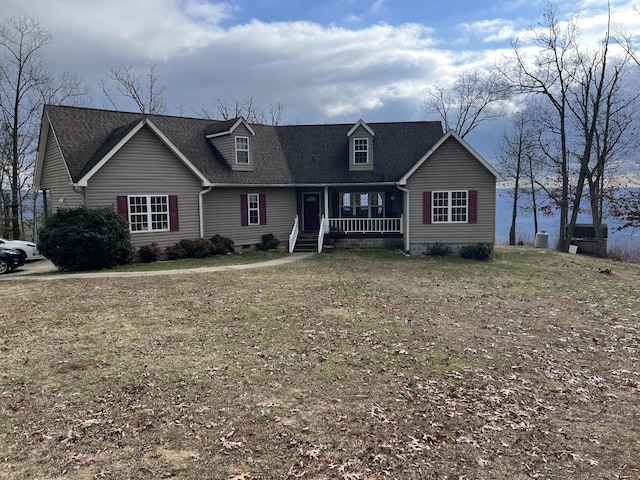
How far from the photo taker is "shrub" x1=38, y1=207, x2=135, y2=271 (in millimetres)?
17344

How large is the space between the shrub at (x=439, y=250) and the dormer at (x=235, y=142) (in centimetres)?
1079

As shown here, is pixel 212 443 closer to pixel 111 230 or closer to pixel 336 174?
pixel 111 230

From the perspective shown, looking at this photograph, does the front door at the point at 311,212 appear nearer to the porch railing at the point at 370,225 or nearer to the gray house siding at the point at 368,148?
the porch railing at the point at 370,225

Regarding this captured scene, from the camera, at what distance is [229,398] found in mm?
6551

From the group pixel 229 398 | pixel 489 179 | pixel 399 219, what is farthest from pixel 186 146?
pixel 229 398

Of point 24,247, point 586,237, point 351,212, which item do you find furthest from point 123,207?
point 586,237

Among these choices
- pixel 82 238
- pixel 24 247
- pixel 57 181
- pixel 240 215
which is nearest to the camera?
pixel 82 238

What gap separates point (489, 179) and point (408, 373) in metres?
17.8

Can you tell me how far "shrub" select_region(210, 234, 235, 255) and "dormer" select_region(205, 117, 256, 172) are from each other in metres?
4.08

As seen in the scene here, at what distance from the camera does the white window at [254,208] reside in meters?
24.3

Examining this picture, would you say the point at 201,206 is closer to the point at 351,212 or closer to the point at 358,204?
the point at 351,212

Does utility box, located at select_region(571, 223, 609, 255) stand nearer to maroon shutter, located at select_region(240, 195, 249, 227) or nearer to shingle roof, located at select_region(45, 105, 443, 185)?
shingle roof, located at select_region(45, 105, 443, 185)

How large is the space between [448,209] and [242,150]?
1159cm

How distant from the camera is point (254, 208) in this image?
80.5ft
